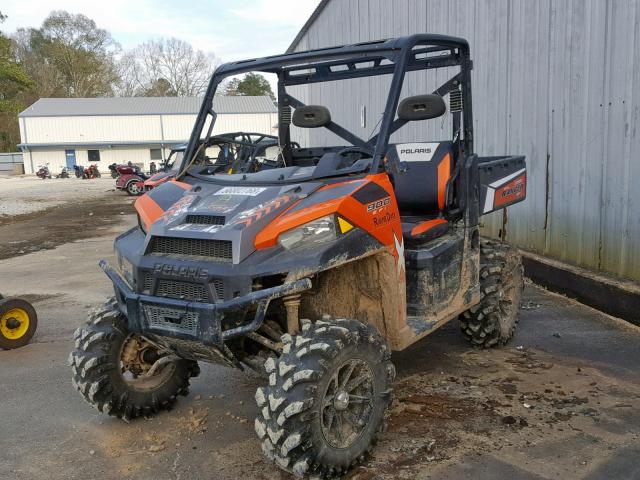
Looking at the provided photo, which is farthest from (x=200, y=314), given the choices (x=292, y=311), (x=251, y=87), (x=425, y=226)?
(x=251, y=87)

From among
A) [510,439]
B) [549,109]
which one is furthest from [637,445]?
[549,109]

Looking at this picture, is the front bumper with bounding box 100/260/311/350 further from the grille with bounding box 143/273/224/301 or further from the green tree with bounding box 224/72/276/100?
the green tree with bounding box 224/72/276/100

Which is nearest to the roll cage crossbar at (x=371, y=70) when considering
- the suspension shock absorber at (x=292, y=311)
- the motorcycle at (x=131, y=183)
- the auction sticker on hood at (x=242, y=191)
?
the auction sticker on hood at (x=242, y=191)

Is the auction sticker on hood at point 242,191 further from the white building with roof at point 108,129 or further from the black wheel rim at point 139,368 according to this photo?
the white building with roof at point 108,129

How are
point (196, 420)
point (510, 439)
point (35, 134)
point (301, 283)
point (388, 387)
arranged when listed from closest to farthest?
point (301, 283), point (388, 387), point (510, 439), point (196, 420), point (35, 134)

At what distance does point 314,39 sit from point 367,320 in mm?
15526

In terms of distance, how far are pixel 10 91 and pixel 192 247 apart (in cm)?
6301

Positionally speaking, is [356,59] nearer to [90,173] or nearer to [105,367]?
[105,367]

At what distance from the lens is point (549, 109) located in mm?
7707

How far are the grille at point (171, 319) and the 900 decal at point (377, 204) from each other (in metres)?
1.11

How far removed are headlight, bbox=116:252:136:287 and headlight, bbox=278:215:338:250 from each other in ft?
3.00

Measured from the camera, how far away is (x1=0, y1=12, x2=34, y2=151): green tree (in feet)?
176

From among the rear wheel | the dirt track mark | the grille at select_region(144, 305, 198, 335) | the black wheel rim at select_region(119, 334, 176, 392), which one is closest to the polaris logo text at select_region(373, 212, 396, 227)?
the grille at select_region(144, 305, 198, 335)

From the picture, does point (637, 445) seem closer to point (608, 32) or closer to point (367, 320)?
point (367, 320)
